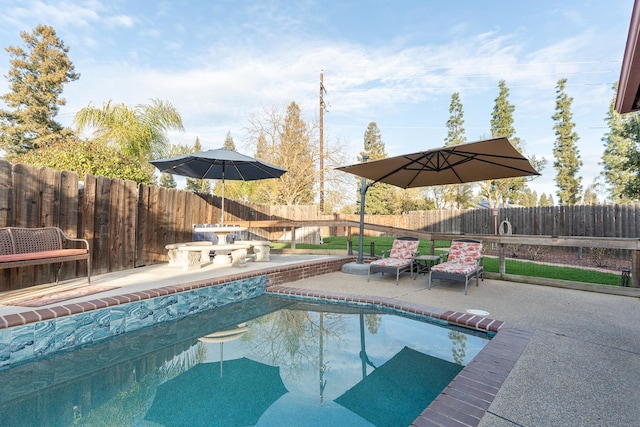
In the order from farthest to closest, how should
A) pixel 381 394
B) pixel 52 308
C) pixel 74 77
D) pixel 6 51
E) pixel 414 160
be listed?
pixel 74 77, pixel 6 51, pixel 414 160, pixel 52 308, pixel 381 394

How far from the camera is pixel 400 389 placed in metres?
2.73

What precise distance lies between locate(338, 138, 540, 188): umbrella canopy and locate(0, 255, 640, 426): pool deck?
2093mm

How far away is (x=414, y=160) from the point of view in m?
5.77

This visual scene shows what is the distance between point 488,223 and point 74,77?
2837 centimetres

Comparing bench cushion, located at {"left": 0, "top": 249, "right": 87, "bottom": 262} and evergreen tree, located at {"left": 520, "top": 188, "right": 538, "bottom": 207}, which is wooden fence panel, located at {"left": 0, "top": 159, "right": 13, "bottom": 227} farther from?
evergreen tree, located at {"left": 520, "top": 188, "right": 538, "bottom": 207}

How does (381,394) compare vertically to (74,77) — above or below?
below

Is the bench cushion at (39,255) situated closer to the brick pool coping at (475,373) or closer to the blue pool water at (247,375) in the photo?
the blue pool water at (247,375)

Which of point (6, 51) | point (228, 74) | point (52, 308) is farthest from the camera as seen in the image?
point (6, 51)

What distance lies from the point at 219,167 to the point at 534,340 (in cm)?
704

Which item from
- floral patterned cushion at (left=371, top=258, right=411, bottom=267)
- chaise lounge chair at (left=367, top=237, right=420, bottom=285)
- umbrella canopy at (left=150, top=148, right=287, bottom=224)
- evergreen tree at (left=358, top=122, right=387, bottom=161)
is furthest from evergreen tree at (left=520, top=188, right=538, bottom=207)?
umbrella canopy at (left=150, top=148, right=287, bottom=224)

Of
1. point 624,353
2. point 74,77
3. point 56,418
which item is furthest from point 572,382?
point 74,77

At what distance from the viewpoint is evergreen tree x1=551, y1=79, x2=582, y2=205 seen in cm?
2161

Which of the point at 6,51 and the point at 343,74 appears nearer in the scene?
the point at 343,74

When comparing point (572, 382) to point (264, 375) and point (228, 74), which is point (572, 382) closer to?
point (264, 375)
